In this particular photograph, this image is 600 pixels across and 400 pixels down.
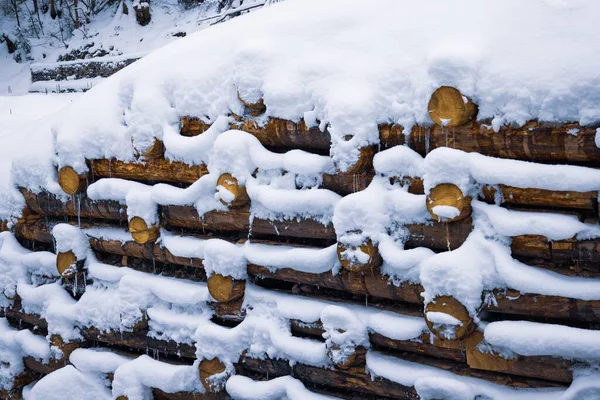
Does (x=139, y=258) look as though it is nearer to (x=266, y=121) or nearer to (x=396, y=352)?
(x=266, y=121)

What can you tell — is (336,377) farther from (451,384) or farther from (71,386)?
(71,386)

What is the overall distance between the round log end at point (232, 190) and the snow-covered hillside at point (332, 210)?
0.01 m

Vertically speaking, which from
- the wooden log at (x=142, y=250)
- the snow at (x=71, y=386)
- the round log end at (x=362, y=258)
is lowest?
the snow at (x=71, y=386)

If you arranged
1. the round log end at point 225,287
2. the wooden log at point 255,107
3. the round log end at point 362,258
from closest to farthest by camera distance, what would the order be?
the round log end at point 362,258, the wooden log at point 255,107, the round log end at point 225,287

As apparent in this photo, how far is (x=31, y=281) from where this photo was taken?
15.4 feet

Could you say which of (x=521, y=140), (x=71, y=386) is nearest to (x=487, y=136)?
(x=521, y=140)

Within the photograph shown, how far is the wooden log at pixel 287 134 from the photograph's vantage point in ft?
10.2

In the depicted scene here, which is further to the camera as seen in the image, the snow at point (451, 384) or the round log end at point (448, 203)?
the round log end at point (448, 203)

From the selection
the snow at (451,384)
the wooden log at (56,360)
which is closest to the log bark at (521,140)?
the snow at (451,384)

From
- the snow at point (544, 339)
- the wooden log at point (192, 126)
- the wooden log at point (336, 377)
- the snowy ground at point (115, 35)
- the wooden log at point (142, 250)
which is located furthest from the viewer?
the snowy ground at point (115, 35)

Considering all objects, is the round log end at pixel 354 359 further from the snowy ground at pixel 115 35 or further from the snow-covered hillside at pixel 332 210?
the snowy ground at pixel 115 35

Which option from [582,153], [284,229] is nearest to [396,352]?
[284,229]

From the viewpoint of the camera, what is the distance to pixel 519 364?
8.56 feet

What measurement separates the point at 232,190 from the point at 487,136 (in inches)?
58.1
